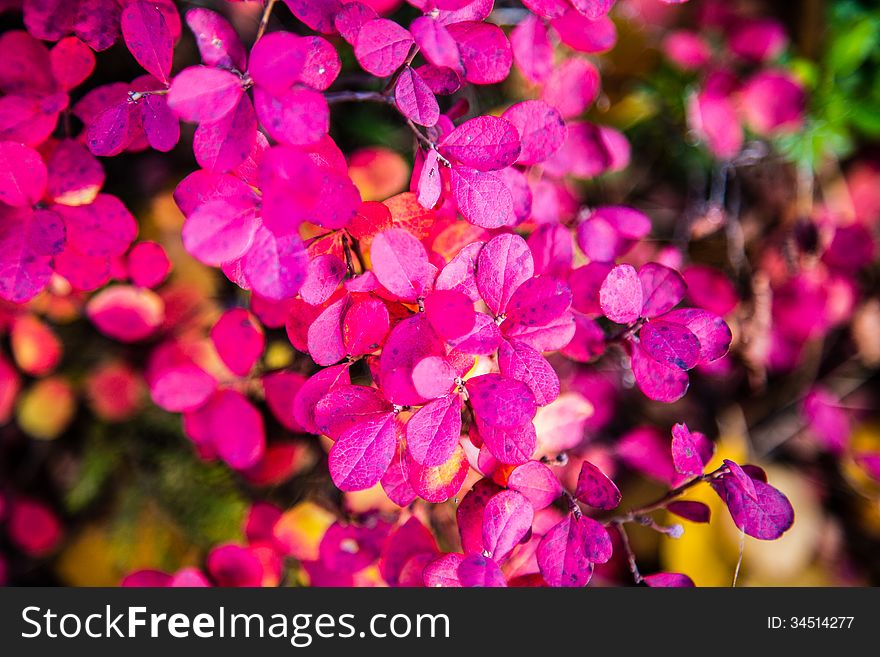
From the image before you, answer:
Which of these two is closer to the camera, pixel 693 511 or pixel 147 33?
pixel 147 33

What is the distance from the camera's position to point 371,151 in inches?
29.2

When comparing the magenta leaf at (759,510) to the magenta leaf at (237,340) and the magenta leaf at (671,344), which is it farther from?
the magenta leaf at (237,340)

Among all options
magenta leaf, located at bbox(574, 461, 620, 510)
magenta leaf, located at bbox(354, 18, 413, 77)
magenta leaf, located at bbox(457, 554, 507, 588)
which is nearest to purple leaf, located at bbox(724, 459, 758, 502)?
magenta leaf, located at bbox(574, 461, 620, 510)

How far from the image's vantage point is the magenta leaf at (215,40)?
0.47 m

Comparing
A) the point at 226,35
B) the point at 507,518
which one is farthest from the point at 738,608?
the point at 226,35

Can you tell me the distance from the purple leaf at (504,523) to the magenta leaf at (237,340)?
30cm

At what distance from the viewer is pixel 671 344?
55 cm

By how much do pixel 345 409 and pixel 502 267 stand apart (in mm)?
174

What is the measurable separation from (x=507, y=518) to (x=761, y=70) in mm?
836

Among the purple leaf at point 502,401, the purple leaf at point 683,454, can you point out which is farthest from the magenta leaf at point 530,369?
the purple leaf at point 683,454

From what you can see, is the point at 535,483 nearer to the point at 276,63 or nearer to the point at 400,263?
the point at 400,263

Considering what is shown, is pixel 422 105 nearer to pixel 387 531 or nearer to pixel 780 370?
pixel 387 531

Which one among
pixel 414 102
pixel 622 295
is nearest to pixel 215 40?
pixel 414 102

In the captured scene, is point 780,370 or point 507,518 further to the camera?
point 780,370
